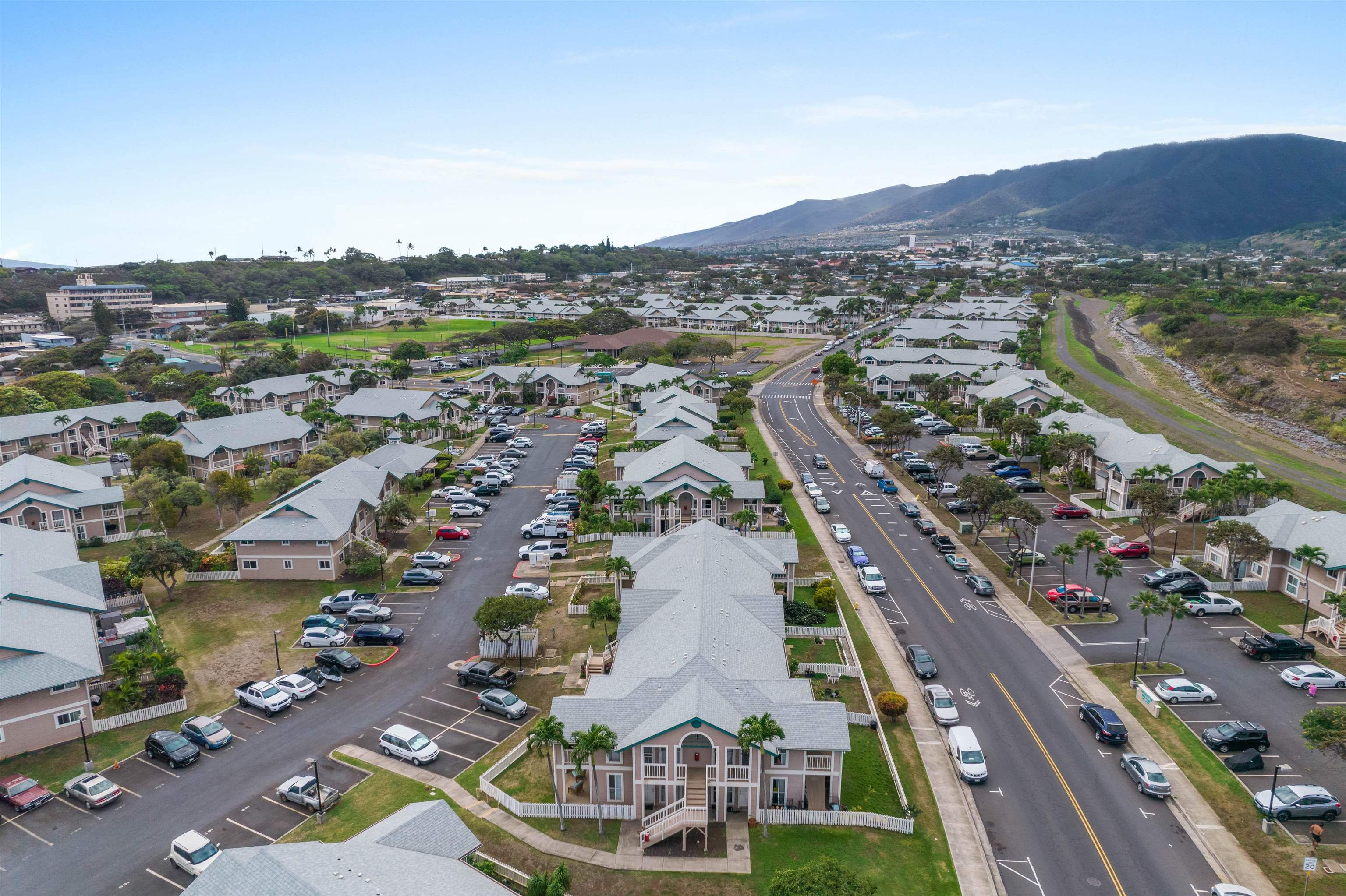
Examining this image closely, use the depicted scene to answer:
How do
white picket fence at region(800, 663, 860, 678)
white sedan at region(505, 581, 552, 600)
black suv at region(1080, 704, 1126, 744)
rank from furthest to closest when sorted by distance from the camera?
white sedan at region(505, 581, 552, 600) < white picket fence at region(800, 663, 860, 678) < black suv at region(1080, 704, 1126, 744)

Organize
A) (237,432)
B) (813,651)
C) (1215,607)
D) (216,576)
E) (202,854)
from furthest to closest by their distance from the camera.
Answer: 1. (237,432)
2. (216,576)
3. (1215,607)
4. (813,651)
5. (202,854)

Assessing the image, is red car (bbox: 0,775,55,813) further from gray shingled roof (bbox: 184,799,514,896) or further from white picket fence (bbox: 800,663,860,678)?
white picket fence (bbox: 800,663,860,678)

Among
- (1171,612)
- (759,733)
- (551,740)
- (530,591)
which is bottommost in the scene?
(1171,612)

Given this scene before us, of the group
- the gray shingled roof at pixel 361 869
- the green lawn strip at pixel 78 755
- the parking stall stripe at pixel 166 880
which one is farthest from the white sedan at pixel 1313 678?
the green lawn strip at pixel 78 755

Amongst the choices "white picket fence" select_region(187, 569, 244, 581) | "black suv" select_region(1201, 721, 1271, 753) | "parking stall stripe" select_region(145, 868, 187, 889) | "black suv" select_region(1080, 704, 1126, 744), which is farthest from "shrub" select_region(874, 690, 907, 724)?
"white picket fence" select_region(187, 569, 244, 581)

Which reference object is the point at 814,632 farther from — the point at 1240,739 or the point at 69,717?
the point at 69,717

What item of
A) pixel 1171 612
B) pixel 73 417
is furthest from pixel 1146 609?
pixel 73 417
